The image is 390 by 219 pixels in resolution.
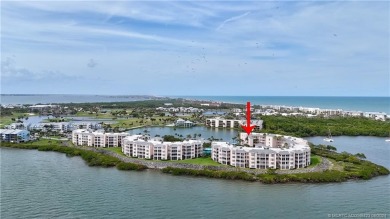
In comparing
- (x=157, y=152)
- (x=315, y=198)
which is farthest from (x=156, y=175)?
(x=315, y=198)

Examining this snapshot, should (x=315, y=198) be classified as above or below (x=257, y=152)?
below

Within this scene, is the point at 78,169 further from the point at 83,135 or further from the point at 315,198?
the point at 315,198

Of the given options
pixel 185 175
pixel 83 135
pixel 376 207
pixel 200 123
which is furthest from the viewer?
pixel 200 123

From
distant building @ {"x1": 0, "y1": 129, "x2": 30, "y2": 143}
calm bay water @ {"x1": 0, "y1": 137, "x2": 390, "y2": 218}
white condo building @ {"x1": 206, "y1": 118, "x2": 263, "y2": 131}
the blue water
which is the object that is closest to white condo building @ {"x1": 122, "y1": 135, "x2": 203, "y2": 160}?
calm bay water @ {"x1": 0, "y1": 137, "x2": 390, "y2": 218}

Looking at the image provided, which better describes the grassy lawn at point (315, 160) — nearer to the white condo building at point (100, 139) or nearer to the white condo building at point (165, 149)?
the white condo building at point (165, 149)

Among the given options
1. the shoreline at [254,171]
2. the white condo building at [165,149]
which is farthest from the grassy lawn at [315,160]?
the white condo building at [165,149]

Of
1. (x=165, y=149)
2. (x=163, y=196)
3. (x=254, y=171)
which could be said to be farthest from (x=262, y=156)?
(x=163, y=196)

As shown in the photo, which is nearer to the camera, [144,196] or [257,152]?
[144,196]
